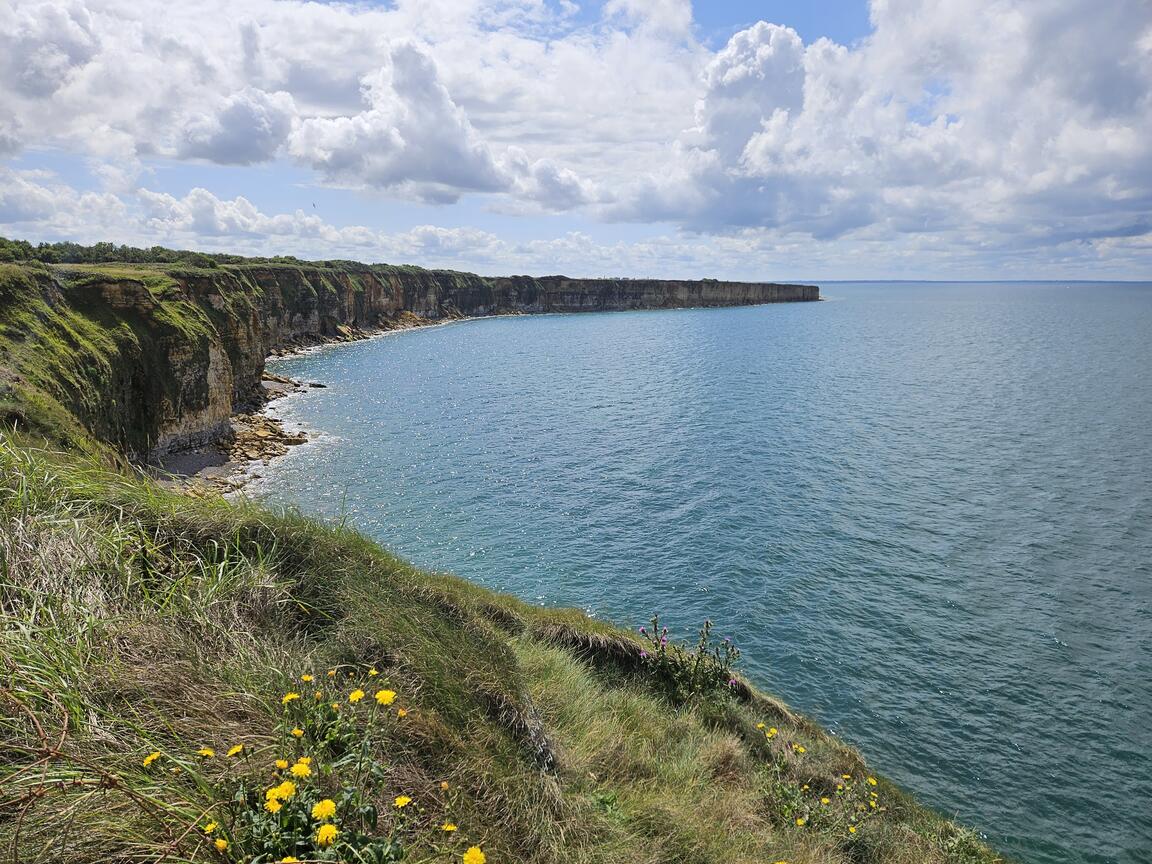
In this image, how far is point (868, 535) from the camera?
28.1 m

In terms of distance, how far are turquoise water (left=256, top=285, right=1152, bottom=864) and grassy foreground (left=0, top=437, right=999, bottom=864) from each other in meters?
7.37

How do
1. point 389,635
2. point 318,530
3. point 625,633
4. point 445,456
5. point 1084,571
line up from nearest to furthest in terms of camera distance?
1. point 389,635
2. point 318,530
3. point 625,633
4. point 1084,571
5. point 445,456

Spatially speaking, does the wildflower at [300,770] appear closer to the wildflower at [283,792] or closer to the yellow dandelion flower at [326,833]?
the wildflower at [283,792]

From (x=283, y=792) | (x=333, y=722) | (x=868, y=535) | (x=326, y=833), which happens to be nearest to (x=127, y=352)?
(x=333, y=722)

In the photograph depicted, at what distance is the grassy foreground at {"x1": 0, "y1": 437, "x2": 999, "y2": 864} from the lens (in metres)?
3.81

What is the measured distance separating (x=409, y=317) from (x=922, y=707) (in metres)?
150

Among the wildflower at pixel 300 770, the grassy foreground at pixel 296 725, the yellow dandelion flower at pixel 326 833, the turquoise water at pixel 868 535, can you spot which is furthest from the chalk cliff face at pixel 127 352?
the yellow dandelion flower at pixel 326 833

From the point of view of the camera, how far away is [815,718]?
1697 cm

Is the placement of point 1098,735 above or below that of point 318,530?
below

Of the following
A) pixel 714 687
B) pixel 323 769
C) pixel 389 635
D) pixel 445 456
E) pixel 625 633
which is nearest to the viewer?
pixel 323 769

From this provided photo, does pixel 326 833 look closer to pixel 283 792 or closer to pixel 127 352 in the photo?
pixel 283 792

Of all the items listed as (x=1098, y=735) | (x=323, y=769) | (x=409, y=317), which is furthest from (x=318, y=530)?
(x=409, y=317)

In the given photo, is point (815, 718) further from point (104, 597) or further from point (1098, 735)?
point (104, 597)

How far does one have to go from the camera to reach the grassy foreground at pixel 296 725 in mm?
3812
